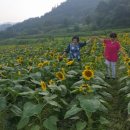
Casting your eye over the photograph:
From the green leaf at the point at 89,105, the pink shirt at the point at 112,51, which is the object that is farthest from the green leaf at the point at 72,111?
the pink shirt at the point at 112,51

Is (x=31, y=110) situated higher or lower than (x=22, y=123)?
higher

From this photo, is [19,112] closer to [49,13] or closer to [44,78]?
[44,78]

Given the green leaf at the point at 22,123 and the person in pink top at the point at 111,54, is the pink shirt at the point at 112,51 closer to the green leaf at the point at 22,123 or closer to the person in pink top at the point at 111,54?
the person in pink top at the point at 111,54

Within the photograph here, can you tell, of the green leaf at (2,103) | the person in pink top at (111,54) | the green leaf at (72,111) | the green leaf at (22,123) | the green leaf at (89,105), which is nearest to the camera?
the green leaf at (89,105)

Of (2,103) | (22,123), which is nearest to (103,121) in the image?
(22,123)

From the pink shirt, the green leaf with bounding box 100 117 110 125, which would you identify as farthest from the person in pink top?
the green leaf with bounding box 100 117 110 125

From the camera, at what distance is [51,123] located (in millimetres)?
5652

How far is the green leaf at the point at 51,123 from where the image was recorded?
219 inches

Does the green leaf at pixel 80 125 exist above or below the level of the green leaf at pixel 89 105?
below

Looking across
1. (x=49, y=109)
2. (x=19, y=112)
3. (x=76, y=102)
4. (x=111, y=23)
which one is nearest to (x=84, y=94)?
(x=76, y=102)

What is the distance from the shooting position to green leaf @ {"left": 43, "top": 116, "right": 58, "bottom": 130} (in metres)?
5.57

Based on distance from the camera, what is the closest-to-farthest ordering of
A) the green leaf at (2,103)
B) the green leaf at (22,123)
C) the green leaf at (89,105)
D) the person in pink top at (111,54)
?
1. the green leaf at (89,105)
2. the green leaf at (22,123)
3. the green leaf at (2,103)
4. the person in pink top at (111,54)

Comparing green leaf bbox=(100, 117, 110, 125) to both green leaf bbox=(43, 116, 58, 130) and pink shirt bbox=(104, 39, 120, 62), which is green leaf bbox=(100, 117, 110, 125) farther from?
pink shirt bbox=(104, 39, 120, 62)

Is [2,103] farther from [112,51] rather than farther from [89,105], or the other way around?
[112,51]
